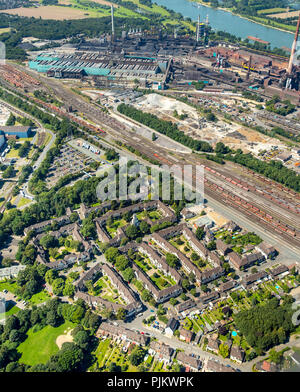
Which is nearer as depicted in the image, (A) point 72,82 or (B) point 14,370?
(B) point 14,370

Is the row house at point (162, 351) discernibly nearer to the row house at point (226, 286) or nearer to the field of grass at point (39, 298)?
the row house at point (226, 286)

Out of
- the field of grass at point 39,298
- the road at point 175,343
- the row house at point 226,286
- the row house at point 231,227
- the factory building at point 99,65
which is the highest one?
A: the factory building at point 99,65

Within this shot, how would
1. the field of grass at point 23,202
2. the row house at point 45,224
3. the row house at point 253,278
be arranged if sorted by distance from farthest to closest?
the field of grass at point 23,202 → the row house at point 45,224 → the row house at point 253,278

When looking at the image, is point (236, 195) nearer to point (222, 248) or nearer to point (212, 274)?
point (222, 248)

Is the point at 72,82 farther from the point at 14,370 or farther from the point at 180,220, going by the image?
the point at 14,370

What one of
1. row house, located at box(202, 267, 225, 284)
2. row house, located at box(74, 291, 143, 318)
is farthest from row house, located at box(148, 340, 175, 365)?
row house, located at box(202, 267, 225, 284)

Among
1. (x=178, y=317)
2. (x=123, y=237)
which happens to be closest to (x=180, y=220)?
(x=123, y=237)

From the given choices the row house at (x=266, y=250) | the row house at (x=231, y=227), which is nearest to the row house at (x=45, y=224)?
the row house at (x=231, y=227)
